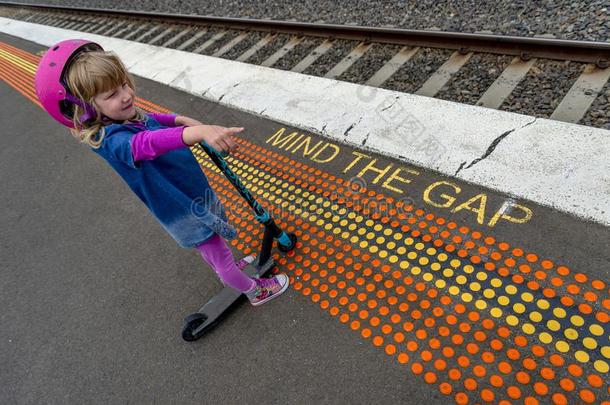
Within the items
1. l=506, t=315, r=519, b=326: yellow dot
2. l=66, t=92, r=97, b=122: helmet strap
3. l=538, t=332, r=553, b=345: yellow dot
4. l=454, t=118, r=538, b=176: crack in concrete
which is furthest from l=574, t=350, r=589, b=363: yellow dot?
l=66, t=92, r=97, b=122: helmet strap

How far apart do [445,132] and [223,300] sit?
266 cm

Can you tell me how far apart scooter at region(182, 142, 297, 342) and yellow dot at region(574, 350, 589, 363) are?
2164 mm

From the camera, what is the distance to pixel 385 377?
262 centimetres

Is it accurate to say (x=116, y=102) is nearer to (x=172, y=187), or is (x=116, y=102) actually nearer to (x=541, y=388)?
(x=172, y=187)

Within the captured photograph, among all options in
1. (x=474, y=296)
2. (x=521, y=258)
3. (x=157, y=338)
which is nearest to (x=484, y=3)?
(x=521, y=258)

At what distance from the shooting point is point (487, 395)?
7.93 feet

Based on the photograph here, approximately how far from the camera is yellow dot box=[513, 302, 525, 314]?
106 inches

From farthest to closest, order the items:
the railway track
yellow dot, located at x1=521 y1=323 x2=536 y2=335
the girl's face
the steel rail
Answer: the steel rail
the railway track
yellow dot, located at x1=521 y1=323 x2=536 y2=335
the girl's face

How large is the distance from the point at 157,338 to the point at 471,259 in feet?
8.45

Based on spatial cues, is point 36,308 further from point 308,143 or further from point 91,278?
point 308,143

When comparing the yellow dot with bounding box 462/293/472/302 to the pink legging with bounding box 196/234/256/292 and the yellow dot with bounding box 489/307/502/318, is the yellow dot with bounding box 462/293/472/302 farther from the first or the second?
the pink legging with bounding box 196/234/256/292

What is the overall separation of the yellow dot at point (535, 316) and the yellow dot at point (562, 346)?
0.55 feet

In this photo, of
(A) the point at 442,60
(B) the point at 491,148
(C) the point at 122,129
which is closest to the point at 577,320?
(B) the point at 491,148

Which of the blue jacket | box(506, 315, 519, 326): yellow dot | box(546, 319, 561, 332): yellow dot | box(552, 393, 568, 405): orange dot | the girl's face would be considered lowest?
box(552, 393, 568, 405): orange dot
